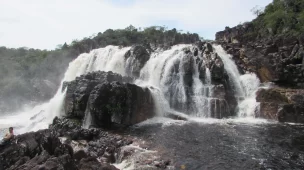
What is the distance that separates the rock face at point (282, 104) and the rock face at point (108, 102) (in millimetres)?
10206

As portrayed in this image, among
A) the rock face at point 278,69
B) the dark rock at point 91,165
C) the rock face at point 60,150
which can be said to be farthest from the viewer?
the rock face at point 278,69

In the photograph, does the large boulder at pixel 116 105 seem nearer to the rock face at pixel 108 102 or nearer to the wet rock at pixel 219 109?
the rock face at pixel 108 102

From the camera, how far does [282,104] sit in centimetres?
2309

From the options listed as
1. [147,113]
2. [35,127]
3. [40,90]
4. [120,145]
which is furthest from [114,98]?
[40,90]

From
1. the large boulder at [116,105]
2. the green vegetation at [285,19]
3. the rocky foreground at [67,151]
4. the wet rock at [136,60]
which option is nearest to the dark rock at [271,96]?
the large boulder at [116,105]

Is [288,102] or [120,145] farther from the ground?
[288,102]

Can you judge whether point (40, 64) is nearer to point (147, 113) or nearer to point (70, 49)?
point (70, 49)

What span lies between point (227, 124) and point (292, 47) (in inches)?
522

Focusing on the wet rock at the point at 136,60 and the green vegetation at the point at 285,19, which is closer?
the wet rock at the point at 136,60

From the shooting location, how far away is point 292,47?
94.2 feet

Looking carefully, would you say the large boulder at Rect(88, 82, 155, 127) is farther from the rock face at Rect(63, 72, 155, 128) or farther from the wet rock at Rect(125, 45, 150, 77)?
the wet rock at Rect(125, 45, 150, 77)

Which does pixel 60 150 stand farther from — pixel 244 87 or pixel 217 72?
pixel 244 87

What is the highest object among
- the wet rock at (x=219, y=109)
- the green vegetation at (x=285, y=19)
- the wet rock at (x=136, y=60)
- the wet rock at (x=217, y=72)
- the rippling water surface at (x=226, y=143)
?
the green vegetation at (x=285, y=19)

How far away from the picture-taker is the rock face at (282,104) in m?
22.6
